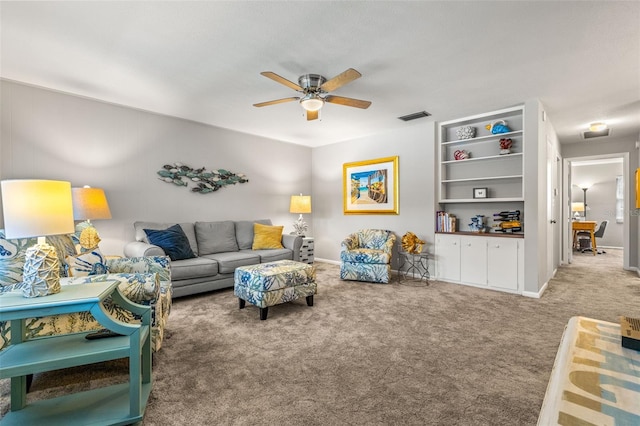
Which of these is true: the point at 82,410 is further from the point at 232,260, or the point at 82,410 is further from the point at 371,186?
the point at 371,186

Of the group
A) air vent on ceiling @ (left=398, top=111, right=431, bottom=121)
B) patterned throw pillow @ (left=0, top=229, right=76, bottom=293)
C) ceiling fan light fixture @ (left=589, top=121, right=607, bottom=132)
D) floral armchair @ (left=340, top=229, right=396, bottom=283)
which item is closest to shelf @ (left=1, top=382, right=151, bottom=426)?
patterned throw pillow @ (left=0, top=229, right=76, bottom=293)

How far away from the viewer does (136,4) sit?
204 cm

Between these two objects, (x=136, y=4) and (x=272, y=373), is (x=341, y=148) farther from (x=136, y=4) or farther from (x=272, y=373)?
(x=272, y=373)

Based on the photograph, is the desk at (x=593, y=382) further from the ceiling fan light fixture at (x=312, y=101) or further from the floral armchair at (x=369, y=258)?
the floral armchair at (x=369, y=258)

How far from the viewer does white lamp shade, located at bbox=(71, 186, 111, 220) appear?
3.20 m

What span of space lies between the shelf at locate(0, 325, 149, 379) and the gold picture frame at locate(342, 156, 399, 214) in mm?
4256

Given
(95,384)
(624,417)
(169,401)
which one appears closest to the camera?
(624,417)

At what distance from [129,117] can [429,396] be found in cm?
461

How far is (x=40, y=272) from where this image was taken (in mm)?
1501

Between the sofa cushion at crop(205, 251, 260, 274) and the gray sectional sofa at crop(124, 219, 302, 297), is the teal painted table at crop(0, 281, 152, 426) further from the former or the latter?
the sofa cushion at crop(205, 251, 260, 274)

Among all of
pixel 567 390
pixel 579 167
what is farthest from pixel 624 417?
pixel 579 167

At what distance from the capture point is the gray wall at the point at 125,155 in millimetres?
3336

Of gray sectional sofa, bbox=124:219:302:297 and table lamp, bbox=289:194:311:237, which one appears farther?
table lamp, bbox=289:194:311:237

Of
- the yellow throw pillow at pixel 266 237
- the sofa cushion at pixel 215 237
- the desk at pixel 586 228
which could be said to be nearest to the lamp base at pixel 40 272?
the sofa cushion at pixel 215 237
